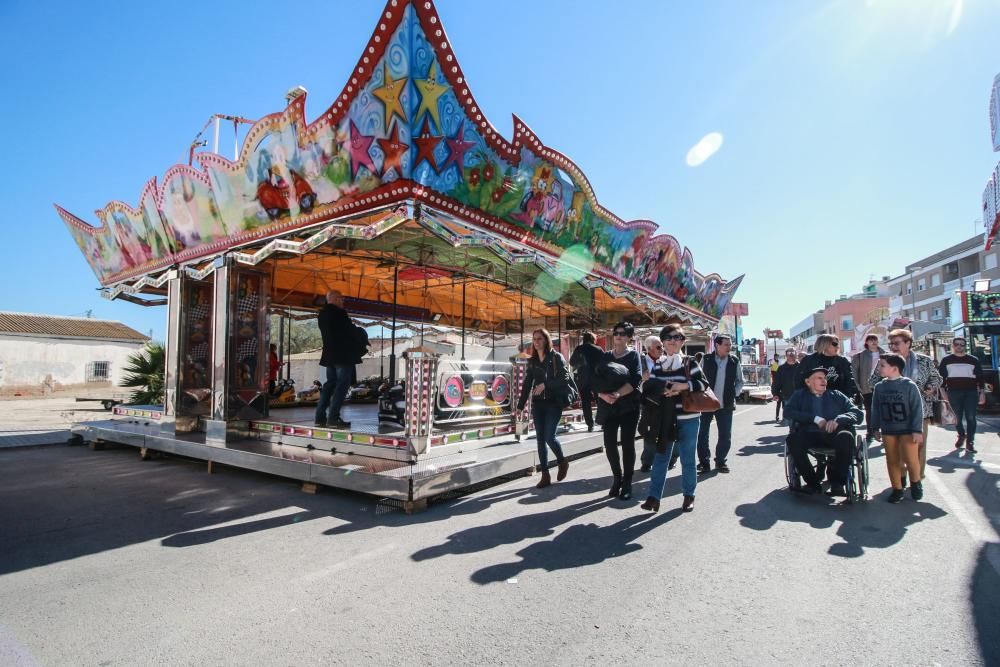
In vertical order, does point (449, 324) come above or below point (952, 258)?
below

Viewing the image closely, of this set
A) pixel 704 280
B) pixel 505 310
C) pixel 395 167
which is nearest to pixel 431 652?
pixel 395 167

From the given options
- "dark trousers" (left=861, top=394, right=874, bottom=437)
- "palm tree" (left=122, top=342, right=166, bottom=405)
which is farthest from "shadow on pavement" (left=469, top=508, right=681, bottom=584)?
"palm tree" (left=122, top=342, right=166, bottom=405)

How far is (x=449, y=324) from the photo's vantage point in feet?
55.8

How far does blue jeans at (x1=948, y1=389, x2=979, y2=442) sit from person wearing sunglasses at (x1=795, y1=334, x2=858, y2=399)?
4144mm

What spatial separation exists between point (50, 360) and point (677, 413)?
37.7 m

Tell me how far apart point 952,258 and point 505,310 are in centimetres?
4174

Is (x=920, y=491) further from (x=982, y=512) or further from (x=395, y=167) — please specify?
(x=395, y=167)

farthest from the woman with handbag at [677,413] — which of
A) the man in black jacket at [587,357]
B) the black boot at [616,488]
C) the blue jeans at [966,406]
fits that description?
the blue jeans at [966,406]

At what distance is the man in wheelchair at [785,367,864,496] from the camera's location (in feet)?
17.2

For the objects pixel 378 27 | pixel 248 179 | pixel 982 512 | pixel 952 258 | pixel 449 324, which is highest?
pixel 952 258

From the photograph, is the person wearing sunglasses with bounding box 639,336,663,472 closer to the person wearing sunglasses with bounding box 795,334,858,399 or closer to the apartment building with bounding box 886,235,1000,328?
the person wearing sunglasses with bounding box 795,334,858,399

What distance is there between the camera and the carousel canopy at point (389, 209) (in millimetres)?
5570

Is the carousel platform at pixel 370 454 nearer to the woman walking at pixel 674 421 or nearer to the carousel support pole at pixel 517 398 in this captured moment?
the carousel support pole at pixel 517 398

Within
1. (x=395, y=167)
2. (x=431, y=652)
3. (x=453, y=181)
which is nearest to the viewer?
(x=431, y=652)
